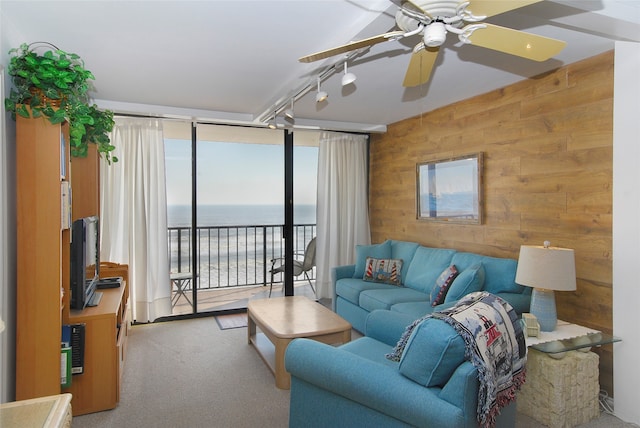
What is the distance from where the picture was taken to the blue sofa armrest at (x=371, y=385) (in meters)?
1.63

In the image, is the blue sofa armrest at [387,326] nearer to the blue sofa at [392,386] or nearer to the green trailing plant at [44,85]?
the blue sofa at [392,386]

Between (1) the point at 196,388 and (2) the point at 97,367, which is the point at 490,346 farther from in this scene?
(2) the point at 97,367

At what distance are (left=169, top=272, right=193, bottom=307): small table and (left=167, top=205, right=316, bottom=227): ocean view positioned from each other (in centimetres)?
64

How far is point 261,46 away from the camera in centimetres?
275

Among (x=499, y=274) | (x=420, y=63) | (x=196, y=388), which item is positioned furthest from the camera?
(x=499, y=274)

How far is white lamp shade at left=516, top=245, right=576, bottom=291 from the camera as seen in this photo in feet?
8.62

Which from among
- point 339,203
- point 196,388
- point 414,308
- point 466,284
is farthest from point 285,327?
point 339,203

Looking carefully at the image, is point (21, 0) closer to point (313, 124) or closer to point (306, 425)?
point (306, 425)

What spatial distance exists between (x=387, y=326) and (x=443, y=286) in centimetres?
100

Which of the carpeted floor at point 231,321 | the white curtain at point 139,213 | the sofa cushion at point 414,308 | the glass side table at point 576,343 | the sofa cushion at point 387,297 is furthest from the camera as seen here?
the carpeted floor at point 231,321

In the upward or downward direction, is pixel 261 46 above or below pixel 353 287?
above

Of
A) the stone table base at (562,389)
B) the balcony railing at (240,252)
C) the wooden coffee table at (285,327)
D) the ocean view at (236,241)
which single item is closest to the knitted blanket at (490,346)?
the stone table base at (562,389)

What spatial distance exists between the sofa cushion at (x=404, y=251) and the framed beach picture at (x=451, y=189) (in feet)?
1.18

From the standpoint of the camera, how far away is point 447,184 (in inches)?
169
